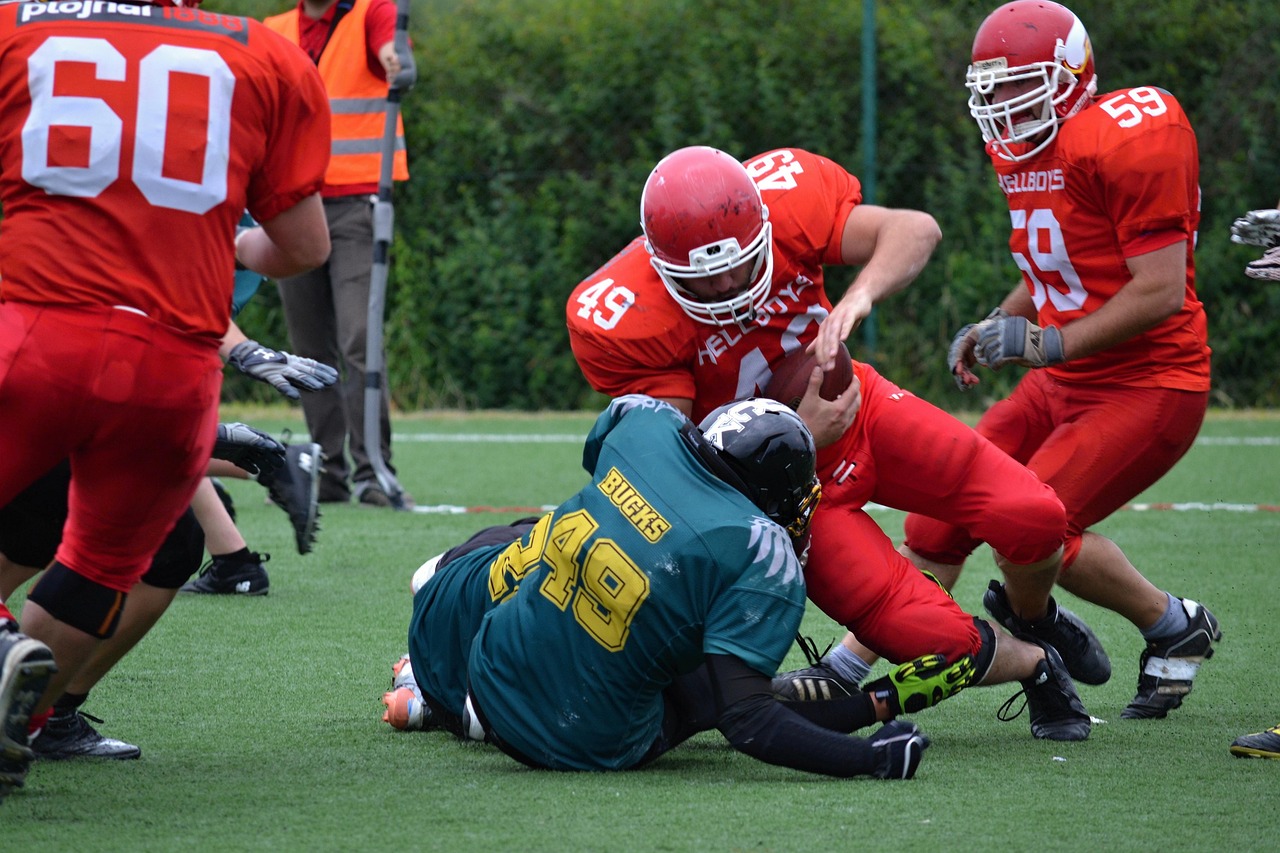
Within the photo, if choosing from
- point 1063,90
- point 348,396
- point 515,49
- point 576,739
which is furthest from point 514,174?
point 576,739

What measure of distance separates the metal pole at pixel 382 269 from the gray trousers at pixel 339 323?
0.07 m

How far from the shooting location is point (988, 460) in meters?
3.74

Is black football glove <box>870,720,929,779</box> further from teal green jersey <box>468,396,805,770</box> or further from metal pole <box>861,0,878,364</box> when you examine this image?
metal pole <box>861,0,878,364</box>

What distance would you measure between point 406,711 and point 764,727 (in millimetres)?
957

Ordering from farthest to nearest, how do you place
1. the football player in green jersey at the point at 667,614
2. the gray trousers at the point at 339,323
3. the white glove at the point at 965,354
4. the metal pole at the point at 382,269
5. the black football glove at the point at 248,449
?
the gray trousers at the point at 339,323 → the metal pole at the point at 382,269 → the white glove at the point at 965,354 → the black football glove at the point at 248,449 → the football player in green jersey at the point at 667,614

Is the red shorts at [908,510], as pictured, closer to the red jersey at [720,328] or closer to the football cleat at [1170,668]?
the red jersey at [720,328]

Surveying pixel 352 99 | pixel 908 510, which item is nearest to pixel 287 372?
pixel 908 510

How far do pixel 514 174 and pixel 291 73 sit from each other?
8.16 metres

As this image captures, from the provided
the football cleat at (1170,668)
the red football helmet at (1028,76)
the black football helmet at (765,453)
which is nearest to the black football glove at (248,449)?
the black football helmet at (765,453)

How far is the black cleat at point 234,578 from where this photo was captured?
206 inches

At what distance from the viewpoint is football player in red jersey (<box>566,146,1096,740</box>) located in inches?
138

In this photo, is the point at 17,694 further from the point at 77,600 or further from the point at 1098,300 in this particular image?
the point at 1098,300

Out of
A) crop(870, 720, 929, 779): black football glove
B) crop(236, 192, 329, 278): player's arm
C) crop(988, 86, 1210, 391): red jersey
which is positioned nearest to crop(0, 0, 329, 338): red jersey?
crop(236, 192, 329, 278): player's arm

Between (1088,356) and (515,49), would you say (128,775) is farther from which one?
(515,49)
